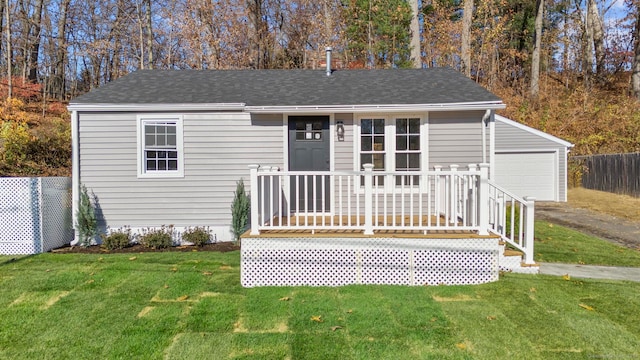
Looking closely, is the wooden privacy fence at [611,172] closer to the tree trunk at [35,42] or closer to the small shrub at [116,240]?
the small shrub at [116,240]

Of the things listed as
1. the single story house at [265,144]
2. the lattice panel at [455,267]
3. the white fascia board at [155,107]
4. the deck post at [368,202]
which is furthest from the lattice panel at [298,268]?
the white fascia board at [155,107]

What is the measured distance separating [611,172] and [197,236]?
15879mm

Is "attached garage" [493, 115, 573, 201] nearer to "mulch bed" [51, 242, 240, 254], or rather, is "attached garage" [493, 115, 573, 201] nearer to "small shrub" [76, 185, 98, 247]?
"mulch bed" [51, 242, 240, 254]

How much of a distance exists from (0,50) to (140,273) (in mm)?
20328

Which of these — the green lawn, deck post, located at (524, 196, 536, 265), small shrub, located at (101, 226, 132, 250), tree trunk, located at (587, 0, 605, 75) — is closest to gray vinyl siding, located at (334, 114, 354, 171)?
deck post, located at (524, 196, 536, 265)

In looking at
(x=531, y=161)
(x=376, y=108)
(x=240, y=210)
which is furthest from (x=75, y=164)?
(x=531, y=161)

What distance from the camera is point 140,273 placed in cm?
598

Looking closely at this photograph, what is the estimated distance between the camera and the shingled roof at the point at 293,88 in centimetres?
805

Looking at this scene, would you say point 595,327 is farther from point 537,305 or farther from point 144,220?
point 144,220

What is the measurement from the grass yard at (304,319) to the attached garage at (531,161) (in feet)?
37.0

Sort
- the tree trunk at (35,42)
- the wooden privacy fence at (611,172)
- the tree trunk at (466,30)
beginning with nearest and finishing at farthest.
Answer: the wooden privacy fence at (611,172) < the tree trunk at (466,30) < the tree trunk at (35,42)

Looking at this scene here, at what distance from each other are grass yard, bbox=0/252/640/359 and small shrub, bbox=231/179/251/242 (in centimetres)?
219

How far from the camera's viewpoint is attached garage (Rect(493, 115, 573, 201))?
15625mm

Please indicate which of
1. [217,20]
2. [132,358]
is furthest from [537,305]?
[217,20]
